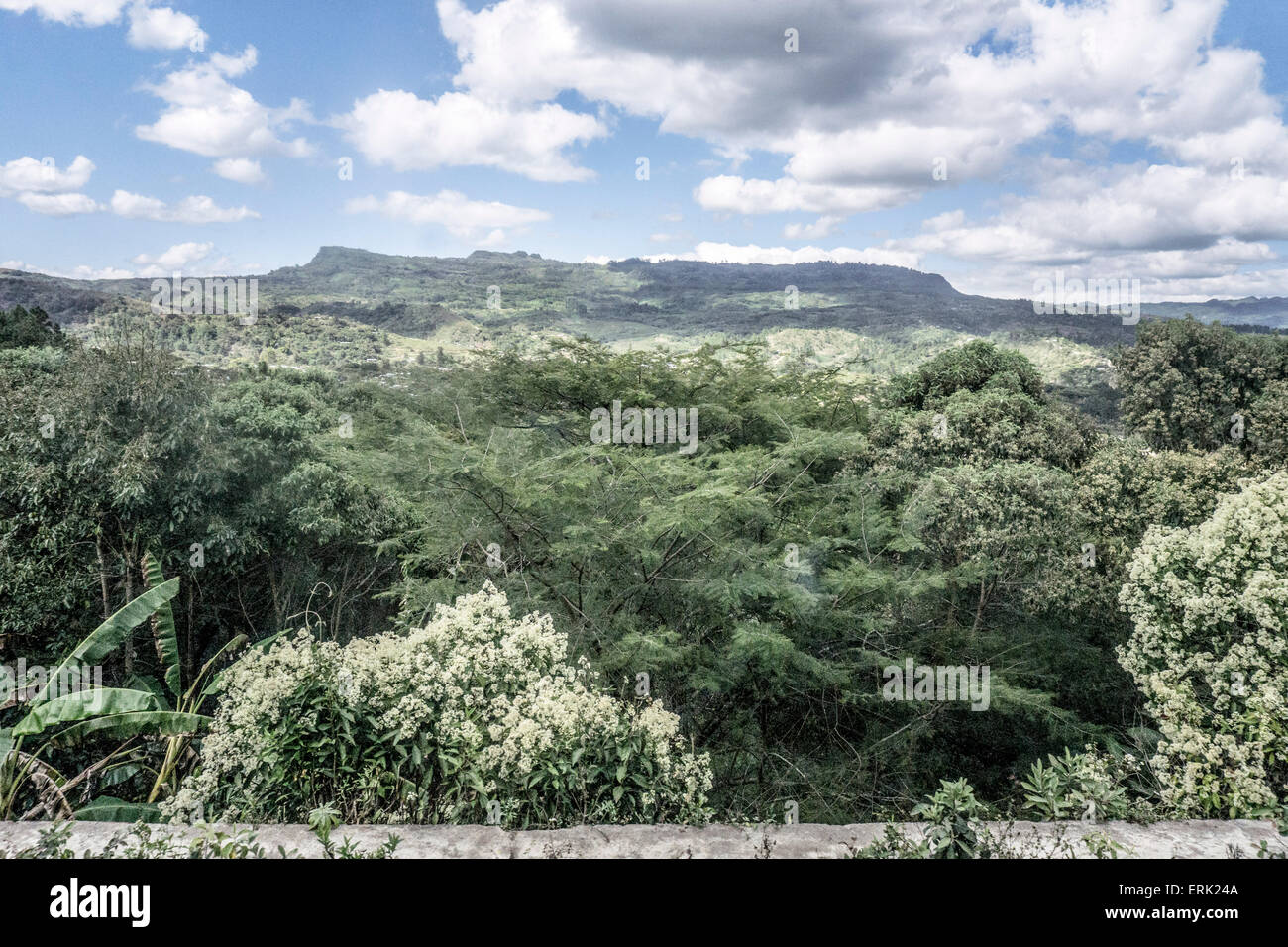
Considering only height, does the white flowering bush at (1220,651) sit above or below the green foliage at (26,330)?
below

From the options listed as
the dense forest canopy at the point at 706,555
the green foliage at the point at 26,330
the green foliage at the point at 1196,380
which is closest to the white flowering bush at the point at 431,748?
the dense forest canopy at the point at 706,555

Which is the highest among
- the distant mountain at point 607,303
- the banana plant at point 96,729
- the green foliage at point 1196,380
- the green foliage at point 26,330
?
the distant mountain at point 607,303

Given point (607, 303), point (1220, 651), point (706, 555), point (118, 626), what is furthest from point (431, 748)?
point (607, 303)

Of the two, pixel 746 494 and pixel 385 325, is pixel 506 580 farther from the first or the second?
pixel 385 325

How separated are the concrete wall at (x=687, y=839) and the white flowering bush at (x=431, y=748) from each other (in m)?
0.27

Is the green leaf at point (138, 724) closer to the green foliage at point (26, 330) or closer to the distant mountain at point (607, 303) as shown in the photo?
the distant mountain at point (607, 303)

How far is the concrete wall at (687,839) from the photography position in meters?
2.61

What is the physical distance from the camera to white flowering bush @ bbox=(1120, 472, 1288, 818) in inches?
139

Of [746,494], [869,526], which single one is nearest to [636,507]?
[746,494]

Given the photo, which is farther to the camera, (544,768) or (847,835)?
(544,768)

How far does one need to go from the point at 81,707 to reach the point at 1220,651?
7152 mm
